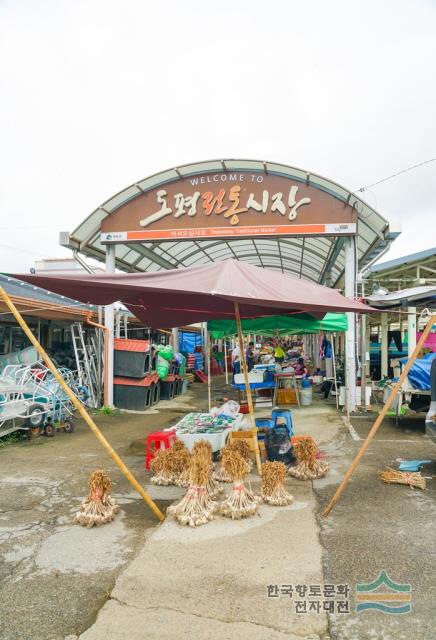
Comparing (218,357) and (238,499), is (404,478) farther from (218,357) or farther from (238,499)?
(218,357)

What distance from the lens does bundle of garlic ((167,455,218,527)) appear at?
4538 millimetres

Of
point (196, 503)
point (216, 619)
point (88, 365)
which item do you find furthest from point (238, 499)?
point (88, 365)

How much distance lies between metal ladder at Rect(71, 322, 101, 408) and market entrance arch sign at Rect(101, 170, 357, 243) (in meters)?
2.79

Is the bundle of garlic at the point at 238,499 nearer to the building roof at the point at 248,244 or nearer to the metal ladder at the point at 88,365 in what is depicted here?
the building roof at the point at 248,244

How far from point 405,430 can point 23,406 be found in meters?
7.24

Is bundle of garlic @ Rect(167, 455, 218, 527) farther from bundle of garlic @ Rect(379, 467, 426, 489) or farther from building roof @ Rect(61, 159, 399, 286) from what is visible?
building roof @ Rect(61, 159, 399, 286)

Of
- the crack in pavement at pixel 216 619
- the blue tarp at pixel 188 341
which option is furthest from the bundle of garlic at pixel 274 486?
the blue tarp at pixel 188 341

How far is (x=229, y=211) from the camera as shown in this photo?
1144cm

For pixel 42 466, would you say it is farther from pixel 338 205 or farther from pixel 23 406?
pixel 338 205

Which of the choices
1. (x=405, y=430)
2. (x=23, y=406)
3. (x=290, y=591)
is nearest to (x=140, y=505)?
(x=290, y=591)

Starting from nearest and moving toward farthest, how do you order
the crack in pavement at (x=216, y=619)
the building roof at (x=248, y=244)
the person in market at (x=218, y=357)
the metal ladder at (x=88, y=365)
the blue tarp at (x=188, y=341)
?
the crack in pavement at (x=216, y=619) → the building roof at (x=248, y=244) → the metal ladder at (x=88, y=365) → the blue tarp at (x=188, y=341) → the person in market at (x=218, y=357)

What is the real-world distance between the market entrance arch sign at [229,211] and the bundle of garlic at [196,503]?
24.4ft

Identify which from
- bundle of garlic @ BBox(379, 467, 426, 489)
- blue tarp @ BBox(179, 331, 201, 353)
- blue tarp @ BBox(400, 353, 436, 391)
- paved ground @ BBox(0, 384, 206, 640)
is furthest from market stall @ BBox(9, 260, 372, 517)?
blue tarp @ BBox(179, 331, 201, 353)

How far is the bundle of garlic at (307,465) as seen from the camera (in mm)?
6066
